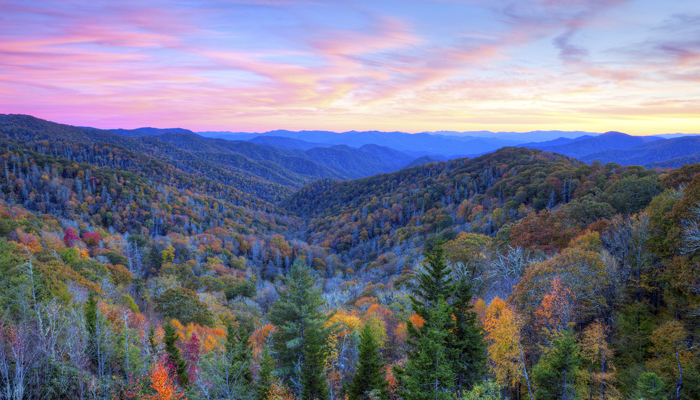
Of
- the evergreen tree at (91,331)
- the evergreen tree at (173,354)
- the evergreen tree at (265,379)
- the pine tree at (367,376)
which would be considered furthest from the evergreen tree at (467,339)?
the evergreen tree at (91,331)

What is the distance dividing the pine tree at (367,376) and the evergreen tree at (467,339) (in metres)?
4.89

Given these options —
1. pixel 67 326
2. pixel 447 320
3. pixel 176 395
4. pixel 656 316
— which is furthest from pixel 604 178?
pixel 67 326

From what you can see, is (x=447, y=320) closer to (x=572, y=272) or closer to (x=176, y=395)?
(x=572, y=272)

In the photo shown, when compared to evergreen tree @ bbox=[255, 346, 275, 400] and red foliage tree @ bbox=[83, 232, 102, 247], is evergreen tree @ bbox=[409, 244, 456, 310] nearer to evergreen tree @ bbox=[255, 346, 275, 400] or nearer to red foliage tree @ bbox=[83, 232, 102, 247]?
evergreen tree @ bbox=[255, 346, 275, 400]

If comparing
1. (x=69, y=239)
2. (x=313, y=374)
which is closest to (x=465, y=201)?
(x=313, y=374)

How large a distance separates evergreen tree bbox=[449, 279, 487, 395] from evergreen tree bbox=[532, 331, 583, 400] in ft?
12.5

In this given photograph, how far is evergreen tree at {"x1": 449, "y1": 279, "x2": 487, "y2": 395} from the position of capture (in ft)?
64.7

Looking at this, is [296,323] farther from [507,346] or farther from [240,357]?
[507,346]

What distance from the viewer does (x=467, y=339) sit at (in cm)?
1933

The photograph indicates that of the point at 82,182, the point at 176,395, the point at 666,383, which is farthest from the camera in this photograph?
the point at 82,182

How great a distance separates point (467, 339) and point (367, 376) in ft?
22.2

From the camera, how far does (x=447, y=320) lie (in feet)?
62.8

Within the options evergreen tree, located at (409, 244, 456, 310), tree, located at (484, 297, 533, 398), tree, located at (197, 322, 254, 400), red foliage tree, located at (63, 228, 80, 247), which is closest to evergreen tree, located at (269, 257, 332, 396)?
tree, located at (197, 322, 254, 400)

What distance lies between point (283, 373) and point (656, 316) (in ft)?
94.9
